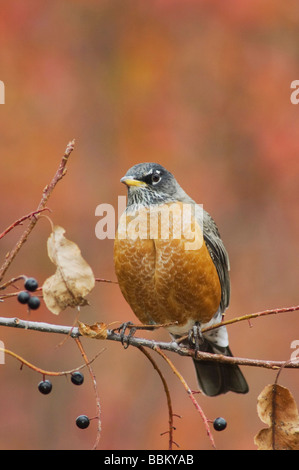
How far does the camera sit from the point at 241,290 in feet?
24.0

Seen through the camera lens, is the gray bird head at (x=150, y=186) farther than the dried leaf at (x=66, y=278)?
Yes

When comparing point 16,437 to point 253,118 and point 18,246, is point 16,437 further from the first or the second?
point 18,246

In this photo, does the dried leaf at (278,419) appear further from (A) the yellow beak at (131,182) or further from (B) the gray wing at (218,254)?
(A) the yellow beak at (131,182)

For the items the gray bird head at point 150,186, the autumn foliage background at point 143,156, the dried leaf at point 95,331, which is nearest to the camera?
the dried leaf at point 95,331

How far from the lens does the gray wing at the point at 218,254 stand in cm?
400

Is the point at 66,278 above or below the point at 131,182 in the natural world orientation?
below

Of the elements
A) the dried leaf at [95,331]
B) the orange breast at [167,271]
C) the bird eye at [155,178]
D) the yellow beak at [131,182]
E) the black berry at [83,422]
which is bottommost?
the black berry at [83,422]

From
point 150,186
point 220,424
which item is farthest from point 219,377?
point 220,424

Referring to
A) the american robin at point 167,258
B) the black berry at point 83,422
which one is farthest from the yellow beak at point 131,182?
the black berry at point 83,422

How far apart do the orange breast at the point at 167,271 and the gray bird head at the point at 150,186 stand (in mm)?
236

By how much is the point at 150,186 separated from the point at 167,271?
26.5 inches

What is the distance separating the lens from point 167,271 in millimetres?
3674

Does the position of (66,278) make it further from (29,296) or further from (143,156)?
(143,156)

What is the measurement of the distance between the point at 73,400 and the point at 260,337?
2109mm
